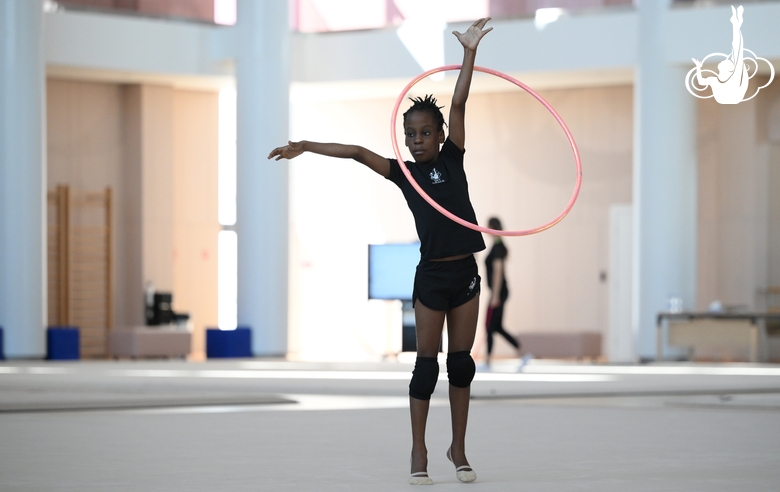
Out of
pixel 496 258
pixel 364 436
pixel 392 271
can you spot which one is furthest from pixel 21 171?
pixel 364 436

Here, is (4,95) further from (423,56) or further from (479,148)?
(479,148)

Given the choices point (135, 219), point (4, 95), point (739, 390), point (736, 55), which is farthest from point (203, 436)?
point (135, 219)

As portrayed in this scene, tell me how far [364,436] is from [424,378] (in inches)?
A: 45.9

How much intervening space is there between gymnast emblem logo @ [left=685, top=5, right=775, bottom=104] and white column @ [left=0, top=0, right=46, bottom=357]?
746 cm

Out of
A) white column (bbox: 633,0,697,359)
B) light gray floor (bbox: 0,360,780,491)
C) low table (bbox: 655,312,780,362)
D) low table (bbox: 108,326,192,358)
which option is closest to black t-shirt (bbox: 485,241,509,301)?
light gray floor (bbox: 0,360,780,491)

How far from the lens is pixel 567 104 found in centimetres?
1570

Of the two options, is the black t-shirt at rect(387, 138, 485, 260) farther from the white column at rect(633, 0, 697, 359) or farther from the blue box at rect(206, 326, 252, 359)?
the blue box at rect(206, 326, 252, 359)

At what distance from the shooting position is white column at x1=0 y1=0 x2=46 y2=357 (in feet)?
41.0

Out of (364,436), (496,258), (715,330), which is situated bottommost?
(715,330)

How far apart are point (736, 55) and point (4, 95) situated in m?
8.44

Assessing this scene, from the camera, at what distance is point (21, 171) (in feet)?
41.1

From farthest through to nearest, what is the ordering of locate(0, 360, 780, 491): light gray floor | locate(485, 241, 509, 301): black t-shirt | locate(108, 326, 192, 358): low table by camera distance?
locate(108, 326, 192, 358): low table < locate(485, 241, 509, 301): black t-shirt < locate(0, 360, 780, 491): light gray floor

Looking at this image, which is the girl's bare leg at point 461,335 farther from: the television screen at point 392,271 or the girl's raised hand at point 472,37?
the television screen at point 392,271

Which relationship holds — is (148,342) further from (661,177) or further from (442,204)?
(442,204)
